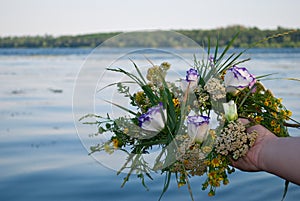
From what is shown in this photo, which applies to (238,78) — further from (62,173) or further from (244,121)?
(62,173)

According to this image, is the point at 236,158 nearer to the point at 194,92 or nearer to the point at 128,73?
the point at 194,92

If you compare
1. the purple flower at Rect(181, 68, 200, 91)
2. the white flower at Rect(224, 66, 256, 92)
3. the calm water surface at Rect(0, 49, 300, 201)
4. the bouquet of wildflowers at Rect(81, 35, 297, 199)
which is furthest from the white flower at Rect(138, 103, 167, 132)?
the calm water surface at Rect(0, 49, 300, 201)

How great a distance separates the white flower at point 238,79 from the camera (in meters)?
2.02

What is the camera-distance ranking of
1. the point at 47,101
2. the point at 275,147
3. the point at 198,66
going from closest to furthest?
1. the point at 275,147
2. the point at 198,66
3. the point at 47,101

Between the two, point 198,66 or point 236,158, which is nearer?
point 236,158

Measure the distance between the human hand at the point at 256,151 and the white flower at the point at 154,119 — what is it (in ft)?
1.26

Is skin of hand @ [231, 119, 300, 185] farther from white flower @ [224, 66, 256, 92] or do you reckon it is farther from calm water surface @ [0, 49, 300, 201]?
calm water surface @ [0, 49, 300, 201]

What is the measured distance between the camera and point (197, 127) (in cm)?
189

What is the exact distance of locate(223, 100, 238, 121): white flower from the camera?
1.98 meters

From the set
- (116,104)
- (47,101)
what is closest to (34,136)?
(47,101)

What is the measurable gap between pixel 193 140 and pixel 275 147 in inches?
12.9

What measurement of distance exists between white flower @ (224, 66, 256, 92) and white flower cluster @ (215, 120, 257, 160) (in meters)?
0.18

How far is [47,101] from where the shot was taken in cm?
870

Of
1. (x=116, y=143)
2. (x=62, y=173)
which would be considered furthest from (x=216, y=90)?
(x=62, y=173)
